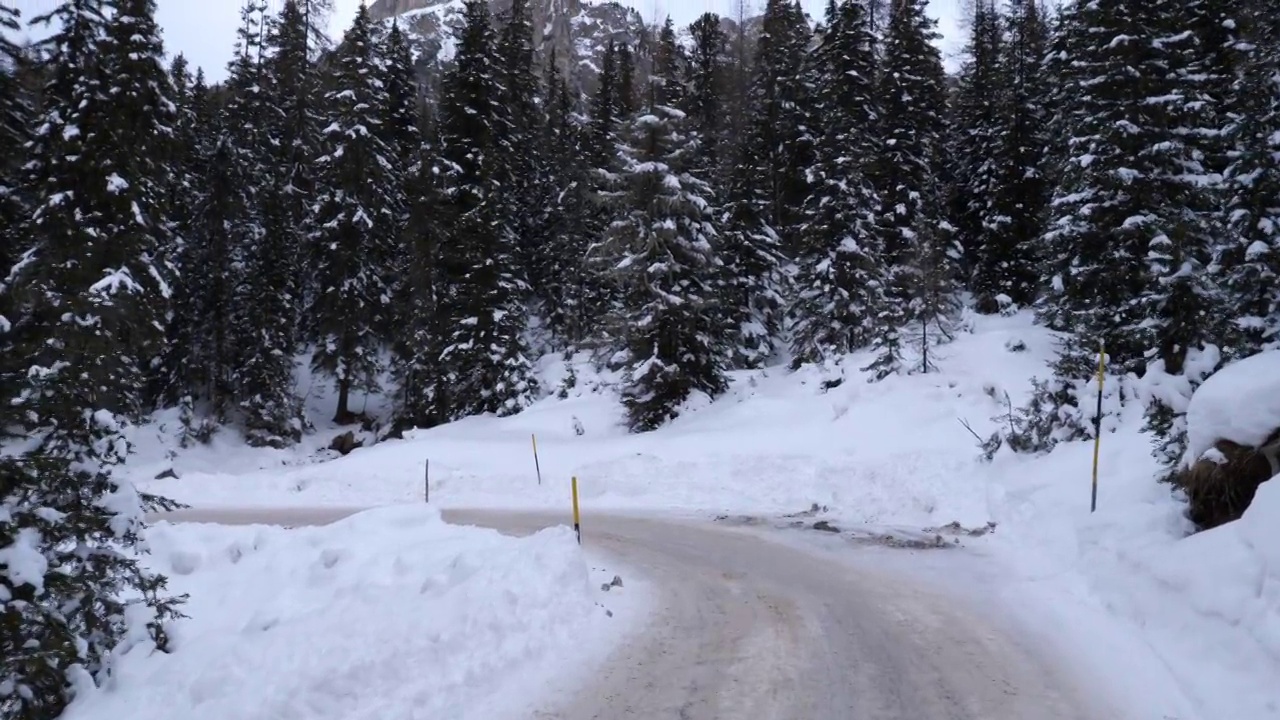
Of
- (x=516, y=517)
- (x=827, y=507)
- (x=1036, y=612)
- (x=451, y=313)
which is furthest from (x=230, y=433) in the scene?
(x=1036, y=612)

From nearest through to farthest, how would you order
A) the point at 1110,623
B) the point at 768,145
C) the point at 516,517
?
1. the point at 1110,623
2. the point at 516,517
3. the point at 768,145

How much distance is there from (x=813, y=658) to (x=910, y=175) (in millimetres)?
26895

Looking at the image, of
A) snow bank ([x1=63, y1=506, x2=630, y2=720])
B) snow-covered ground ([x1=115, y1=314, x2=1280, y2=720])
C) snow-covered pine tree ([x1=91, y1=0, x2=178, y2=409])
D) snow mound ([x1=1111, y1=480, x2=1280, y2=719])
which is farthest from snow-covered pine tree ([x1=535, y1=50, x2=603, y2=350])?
snow mound ([x1=1111, y1=480, x2=1280, y2=719])

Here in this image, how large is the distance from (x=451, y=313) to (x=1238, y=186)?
24.2 metres

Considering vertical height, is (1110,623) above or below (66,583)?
below

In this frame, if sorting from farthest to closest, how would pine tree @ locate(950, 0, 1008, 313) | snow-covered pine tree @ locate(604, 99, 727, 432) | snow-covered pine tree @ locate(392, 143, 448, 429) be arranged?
pine tree @ locate(950, 0, 1008, 313) < snow-covered pine tree @ locate(392, 143, 448, 429) < snow-covered pine tree @ locate(604, 99, 727, 432)

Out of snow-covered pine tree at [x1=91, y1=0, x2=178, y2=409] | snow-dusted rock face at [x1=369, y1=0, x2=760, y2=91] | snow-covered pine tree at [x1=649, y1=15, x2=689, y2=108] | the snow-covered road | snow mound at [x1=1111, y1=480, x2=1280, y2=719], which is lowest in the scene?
the snow-covered road

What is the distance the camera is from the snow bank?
5523mm

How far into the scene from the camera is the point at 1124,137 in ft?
58.5

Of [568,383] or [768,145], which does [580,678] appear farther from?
[768,145]

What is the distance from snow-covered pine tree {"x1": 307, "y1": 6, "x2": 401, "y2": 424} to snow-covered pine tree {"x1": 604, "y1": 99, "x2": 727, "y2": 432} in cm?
Answer: 1287

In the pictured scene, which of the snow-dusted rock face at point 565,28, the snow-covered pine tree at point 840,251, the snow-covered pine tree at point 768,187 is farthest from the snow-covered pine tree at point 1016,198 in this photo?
the snow-dusted rock face at point 565,28

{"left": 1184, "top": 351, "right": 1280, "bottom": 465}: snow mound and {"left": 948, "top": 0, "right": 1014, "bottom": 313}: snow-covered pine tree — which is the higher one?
{"left": 948, "top": 0, "right": 1014, "bottom": 313}: snow-covered pine tree

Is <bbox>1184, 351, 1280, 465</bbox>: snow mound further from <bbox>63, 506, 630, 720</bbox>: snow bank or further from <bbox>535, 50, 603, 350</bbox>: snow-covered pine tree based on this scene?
<bbox>535, 50, 603, 350</bbox>: snow-covered pine tree
